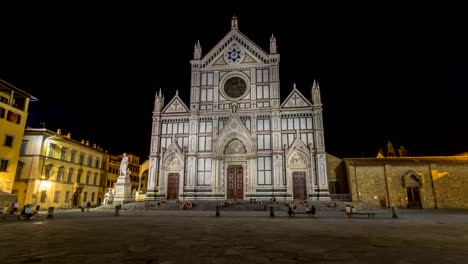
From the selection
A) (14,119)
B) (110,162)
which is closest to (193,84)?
→ (14,119)

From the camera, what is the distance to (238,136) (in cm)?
3469

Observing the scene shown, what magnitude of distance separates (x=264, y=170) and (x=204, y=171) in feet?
25.0

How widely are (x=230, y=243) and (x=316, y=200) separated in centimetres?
2485

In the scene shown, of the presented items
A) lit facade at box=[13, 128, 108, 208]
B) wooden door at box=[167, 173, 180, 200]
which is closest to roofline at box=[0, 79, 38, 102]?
lit facade at box=[13, 128, 108, 208]

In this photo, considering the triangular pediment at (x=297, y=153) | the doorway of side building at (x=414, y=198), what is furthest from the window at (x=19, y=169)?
the doorway of side building at (x=414, y=198)

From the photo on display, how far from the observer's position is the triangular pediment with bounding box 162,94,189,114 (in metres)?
36.9

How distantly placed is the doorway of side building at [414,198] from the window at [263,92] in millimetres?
20557

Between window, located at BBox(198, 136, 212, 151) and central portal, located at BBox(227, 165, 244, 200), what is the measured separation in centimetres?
391

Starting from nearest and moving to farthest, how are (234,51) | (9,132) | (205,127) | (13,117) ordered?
(9,132) < (13,117) < (205,127) < (234,51)

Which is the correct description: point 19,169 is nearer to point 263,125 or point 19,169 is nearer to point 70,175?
point 70,175

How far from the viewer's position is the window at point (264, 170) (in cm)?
3294

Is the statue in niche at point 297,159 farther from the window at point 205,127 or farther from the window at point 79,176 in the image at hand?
the window at point 79,176

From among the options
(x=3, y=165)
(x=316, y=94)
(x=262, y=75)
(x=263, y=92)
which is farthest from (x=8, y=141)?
(x=316, y=94)

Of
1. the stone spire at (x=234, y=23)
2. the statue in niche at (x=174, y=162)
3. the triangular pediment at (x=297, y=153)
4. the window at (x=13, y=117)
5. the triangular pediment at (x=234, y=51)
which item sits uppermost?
the stone spire at (x=234, y=23)
